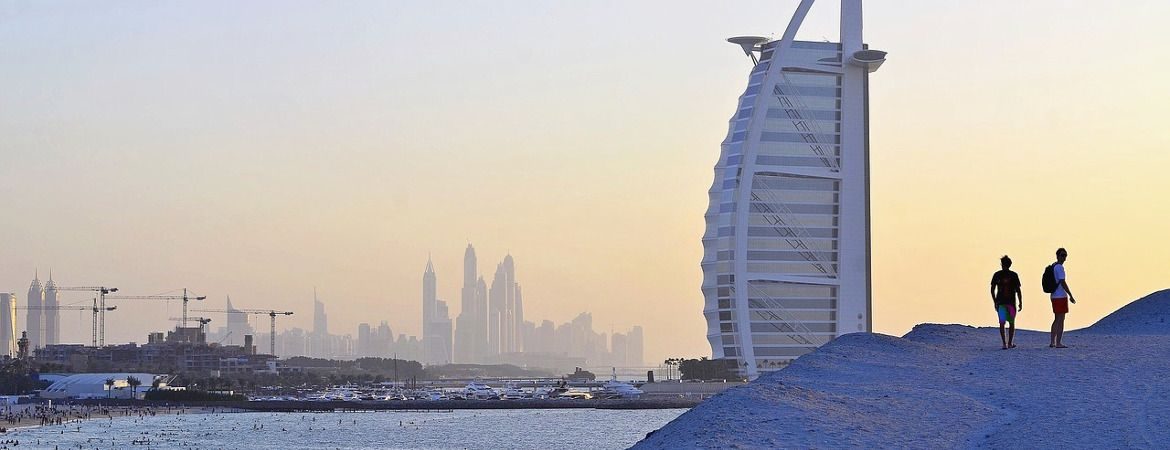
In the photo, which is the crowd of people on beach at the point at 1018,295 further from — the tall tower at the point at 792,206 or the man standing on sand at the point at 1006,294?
the tall tower at the point at 792,206

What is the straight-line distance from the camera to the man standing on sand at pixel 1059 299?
21297 millimetres

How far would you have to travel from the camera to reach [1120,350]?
21109 mm

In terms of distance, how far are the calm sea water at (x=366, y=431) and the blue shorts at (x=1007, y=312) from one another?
65291mm

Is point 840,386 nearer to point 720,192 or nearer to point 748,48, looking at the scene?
point 720,192

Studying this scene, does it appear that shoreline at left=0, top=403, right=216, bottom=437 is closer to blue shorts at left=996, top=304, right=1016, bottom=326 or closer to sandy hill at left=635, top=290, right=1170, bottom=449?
blue shorts at left=996, top=304, right=1016, bottom=326

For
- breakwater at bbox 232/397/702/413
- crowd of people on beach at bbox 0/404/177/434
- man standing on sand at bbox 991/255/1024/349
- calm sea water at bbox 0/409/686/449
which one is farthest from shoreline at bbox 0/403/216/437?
man standing on sand at bbox 991/255/1024/349

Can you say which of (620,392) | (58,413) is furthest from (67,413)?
(620,392)

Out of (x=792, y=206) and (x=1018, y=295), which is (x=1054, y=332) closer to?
(x=1018, y=295)

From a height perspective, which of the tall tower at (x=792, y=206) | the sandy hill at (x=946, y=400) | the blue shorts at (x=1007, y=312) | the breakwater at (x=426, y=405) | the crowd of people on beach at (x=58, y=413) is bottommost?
the breakwater at (x=426, y=405)

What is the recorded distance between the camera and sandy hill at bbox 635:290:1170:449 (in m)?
15.5

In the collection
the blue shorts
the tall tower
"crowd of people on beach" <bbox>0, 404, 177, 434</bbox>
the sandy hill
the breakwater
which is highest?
the tall tower

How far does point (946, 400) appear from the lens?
17.4 meters

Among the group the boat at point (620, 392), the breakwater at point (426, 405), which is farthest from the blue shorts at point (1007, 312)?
the boat at point (620, 392)

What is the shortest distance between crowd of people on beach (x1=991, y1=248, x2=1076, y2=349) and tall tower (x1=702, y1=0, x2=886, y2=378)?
280ft
